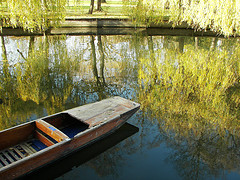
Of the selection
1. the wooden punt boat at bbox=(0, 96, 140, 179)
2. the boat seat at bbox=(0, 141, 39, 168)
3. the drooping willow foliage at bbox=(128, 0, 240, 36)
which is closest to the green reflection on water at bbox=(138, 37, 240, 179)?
the wooden punt boat at bbox=(0, 96, 140, 179)

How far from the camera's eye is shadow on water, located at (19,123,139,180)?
4.20 meters

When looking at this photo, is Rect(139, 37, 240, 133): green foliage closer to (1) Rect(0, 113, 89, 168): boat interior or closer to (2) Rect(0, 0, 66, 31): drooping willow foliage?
(1) Rect(0, 113, 89, 168): boat interior

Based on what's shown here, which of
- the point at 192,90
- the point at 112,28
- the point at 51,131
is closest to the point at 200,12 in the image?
the point at 192,90

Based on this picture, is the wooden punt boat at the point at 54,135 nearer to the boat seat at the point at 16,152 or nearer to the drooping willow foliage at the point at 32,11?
the boat seat at the point at 16,152

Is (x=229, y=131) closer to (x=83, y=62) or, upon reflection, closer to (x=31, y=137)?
(x=31, y=137)

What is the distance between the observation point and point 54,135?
4410 mm

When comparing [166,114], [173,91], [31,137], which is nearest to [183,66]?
[173,91]

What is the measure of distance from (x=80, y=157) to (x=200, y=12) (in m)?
10.1

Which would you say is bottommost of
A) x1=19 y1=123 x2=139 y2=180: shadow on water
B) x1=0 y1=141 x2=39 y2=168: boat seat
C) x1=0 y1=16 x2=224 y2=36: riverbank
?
x1=19 y1=123 x2=139 y2=180: shadow on water

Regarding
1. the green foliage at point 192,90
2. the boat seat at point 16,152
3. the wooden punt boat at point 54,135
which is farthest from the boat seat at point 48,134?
the green foliage at point 192,90

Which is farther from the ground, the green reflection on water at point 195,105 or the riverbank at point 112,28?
the riverbank at point 112,28

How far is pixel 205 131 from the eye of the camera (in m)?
5.71

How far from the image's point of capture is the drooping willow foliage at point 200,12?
10.6 metres

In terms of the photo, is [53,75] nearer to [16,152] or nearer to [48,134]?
[48,134]
